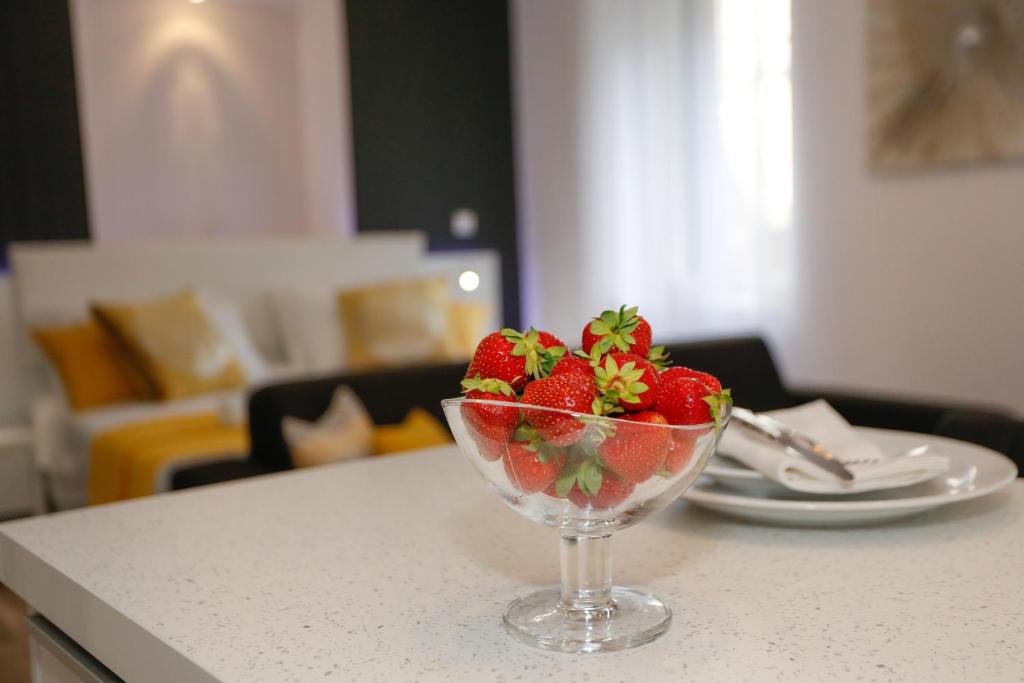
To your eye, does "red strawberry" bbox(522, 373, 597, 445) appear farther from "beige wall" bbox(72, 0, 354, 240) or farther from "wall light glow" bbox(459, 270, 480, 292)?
"wall light glow" bbox(459, 270, 480, 292)

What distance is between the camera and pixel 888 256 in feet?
13.5

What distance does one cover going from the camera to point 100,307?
158 inches

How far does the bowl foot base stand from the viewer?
617mm

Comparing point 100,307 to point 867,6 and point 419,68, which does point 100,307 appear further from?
point 867,6

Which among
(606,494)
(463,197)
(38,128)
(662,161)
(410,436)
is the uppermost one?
(38,128)

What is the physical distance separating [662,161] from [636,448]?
463 centimetres

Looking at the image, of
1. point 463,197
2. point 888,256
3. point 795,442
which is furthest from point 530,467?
point 463,197

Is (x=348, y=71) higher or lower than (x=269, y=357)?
higher

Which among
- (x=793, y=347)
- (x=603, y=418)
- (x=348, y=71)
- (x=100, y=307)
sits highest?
(x=348, y=71)

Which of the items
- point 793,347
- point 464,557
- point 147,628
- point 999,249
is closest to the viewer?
point 147,628

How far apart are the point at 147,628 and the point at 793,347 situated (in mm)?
4157

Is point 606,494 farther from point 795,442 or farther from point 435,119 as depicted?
point 435,119

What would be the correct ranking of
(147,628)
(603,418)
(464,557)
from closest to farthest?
(603,418), (147,628), (464,557)

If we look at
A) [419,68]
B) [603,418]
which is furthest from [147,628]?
[419,68]
